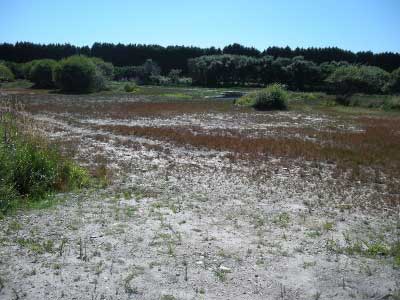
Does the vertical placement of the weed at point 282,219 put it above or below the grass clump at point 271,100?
below

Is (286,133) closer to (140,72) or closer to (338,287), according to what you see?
(338,287)

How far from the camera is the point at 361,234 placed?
9328mm

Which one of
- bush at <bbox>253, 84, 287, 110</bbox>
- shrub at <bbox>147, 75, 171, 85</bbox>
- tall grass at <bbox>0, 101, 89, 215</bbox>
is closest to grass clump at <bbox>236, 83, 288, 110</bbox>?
bush at <bbox>253, 84, 287, 110</bbox>

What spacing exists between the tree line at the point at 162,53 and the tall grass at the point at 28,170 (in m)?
111

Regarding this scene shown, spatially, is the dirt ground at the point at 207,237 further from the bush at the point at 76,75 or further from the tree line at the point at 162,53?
the tree line at the point at 162,53

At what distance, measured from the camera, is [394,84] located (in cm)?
6950

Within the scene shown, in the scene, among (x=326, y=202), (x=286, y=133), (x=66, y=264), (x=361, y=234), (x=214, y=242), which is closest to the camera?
(x=66, y=264)

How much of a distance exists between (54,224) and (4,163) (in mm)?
2484

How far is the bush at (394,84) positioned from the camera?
227 feet

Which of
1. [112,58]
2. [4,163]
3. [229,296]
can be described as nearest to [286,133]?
[4,163]

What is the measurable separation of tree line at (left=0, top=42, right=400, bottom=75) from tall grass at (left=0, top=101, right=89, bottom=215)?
111 meters

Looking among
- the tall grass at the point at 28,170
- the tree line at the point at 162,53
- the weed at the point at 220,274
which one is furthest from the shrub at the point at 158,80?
the weed at the point at 220,274

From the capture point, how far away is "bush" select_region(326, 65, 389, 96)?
6844 centimetres

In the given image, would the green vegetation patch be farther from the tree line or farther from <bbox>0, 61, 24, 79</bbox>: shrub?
the tree line
